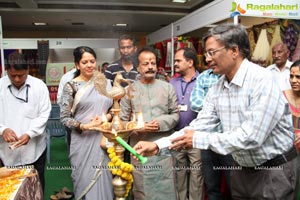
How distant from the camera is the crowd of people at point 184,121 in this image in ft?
4.44

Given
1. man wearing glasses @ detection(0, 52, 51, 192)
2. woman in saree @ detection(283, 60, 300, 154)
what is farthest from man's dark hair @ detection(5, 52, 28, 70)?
woman in saree @ detection(283, 60, 300, 154)

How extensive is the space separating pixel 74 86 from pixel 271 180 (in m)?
1.44

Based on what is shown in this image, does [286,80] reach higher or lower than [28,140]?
higher

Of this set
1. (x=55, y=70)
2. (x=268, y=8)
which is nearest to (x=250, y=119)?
(x=268, y=8)

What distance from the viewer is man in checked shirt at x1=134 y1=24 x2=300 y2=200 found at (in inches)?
50.4

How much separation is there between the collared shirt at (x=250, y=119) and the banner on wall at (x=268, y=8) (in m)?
1.32

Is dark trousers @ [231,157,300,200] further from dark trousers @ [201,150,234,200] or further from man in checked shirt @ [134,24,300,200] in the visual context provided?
dark trousers @ [201,150,234,200]

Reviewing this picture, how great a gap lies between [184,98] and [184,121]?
0.65 feet

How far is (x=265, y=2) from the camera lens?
2701 mm

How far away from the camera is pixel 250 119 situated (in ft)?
4.21

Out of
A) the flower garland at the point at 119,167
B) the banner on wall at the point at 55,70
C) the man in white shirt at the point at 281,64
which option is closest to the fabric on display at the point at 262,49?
the man in white shirt at the point at 281,64

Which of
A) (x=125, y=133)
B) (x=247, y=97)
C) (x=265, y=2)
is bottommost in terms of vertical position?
(x=125, y=133)

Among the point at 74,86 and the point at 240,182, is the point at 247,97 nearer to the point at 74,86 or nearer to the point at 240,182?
the point at 240,182

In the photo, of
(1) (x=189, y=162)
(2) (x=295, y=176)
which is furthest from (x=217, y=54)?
(1) (x=189, y=162)
